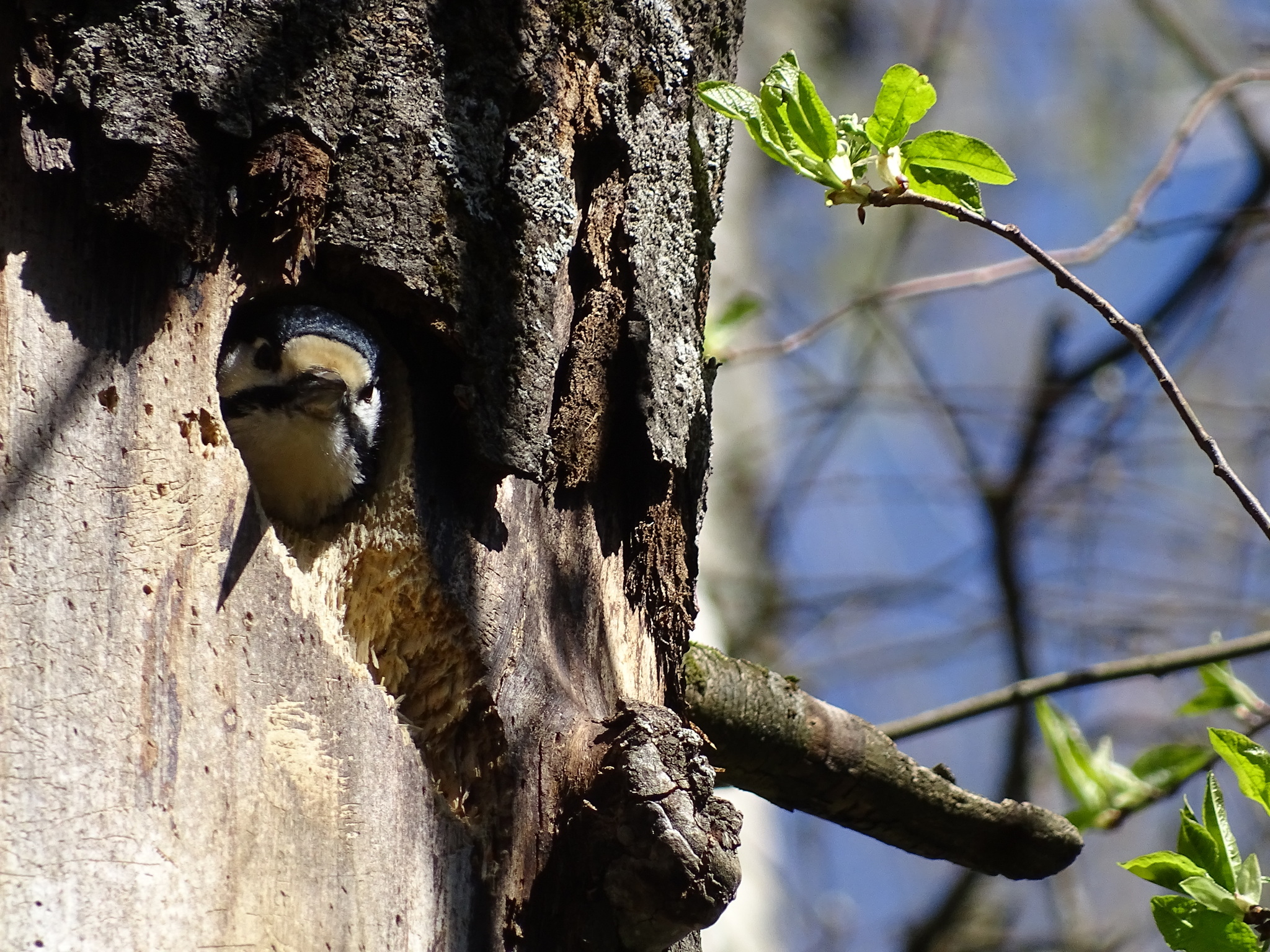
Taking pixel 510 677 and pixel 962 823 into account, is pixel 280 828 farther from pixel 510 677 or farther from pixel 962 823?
pixel 962 823

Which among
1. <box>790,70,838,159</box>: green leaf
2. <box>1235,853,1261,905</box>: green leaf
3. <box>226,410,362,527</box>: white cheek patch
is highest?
<box>790,70,838,159</box>: green leaf

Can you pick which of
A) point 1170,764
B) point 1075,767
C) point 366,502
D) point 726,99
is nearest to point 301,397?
point 366,502

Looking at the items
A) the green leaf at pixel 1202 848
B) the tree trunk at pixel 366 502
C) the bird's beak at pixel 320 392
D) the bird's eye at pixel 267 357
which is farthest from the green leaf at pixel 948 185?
the bird's eye at pixel 267 357

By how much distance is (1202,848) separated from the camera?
169cm

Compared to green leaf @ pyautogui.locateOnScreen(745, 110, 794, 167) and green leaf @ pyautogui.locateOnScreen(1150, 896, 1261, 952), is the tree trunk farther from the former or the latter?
green leaf @ pyautogui.locateOnScreen(1150, 896, 1261, 952)

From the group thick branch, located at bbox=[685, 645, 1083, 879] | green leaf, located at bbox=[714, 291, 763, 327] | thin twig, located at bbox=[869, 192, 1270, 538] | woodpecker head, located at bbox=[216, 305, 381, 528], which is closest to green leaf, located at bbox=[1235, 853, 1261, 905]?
thin twig, located at bbox=[869, 192, 1270, 538]

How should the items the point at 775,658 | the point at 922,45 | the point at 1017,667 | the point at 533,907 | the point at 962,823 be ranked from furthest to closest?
the point at 922,45 < the point at 775,658 < the point at 1017,667 < the point at 962,823 < the point at 533,907

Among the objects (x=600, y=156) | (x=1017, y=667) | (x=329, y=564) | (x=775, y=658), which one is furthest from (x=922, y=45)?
(x=329, y=564)

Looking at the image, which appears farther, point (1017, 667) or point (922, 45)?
point (922, 45)

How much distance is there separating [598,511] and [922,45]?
5804 mm

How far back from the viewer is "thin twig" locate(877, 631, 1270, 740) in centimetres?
269

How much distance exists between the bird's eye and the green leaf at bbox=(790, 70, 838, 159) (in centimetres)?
99

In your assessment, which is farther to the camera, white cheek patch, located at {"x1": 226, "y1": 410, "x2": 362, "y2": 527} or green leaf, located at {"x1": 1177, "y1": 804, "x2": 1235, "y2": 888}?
white cheek patch, located at {"x1": 226, "y1": 410, "x2": 362, "y2": 527}

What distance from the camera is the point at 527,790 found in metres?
1.70
